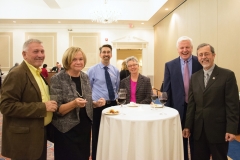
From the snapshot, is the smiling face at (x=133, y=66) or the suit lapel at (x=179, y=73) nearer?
the suit lapel at (x=179, y=73)

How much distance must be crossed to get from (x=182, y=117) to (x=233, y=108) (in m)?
0.73

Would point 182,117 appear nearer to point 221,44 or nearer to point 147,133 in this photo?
point 147,133

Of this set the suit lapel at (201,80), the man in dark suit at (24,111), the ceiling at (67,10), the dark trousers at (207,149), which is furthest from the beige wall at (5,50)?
the dark trousers at (207,149)

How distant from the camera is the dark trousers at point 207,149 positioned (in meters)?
2.21

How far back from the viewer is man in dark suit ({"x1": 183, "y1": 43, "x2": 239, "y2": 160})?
2131 millimetres

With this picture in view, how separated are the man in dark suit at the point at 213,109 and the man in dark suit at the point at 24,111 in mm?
1496

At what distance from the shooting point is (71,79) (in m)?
2.01

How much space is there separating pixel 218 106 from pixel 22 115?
72.3 inches

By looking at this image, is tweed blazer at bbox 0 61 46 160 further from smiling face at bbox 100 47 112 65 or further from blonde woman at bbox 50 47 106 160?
smiling face at bbox 100 47 112 65

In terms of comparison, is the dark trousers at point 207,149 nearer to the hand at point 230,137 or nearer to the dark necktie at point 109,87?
the hand at point 230,137

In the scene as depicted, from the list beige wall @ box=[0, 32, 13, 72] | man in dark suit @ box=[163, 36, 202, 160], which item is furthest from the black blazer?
beige wall @ box=[0, 32, 13, 72]

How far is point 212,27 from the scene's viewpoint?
5918 mm

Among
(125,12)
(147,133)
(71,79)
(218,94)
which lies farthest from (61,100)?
(125,12)

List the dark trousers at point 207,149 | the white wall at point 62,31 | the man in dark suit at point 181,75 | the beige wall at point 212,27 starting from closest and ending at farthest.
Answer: the dark trousers at point 207,149 → the man in dark suit at point 181,75 → the beige wall at point 212,27 → the white wall at point 62,31
